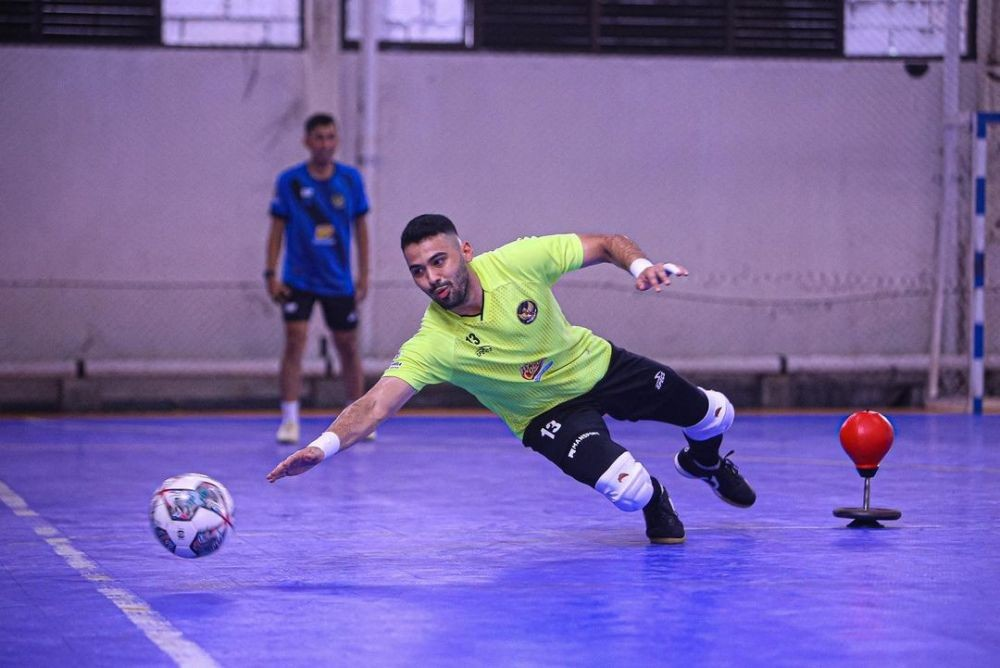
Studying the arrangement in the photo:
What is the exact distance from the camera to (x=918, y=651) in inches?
167

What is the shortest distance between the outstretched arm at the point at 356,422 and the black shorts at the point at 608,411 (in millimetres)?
739

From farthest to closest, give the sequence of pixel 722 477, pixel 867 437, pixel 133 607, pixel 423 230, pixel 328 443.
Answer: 1. pixel 722 477
2. pixel 867 437
3. pixel 423 230
4. pixel 328 443
5. pixel 133 607

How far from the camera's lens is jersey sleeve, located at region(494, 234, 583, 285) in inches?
247

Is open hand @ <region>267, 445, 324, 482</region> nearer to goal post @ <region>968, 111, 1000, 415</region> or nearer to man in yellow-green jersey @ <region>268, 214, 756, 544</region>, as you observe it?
man in yellow-green jersey @ <region>268, 214, 756, 544</region>

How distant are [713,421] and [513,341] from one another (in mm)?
1069

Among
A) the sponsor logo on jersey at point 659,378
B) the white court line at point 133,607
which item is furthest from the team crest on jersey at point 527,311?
the white court line at point 133,607

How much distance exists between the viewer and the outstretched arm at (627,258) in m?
5.52

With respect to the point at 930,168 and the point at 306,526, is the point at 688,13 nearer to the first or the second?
the point at 930,168

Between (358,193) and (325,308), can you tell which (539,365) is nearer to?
(325,308)

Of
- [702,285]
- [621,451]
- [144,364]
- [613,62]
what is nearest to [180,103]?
[144,364]

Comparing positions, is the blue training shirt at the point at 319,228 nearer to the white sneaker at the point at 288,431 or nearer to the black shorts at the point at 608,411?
the white sneaker at the point at 288,431

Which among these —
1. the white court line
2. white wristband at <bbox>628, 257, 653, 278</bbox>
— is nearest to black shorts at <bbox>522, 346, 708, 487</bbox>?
white wristband at <bbox>628, 257, 653, 278</bbox>

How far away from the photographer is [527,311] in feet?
20.5

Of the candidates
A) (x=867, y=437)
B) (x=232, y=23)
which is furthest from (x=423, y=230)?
(x=232, y=23)
